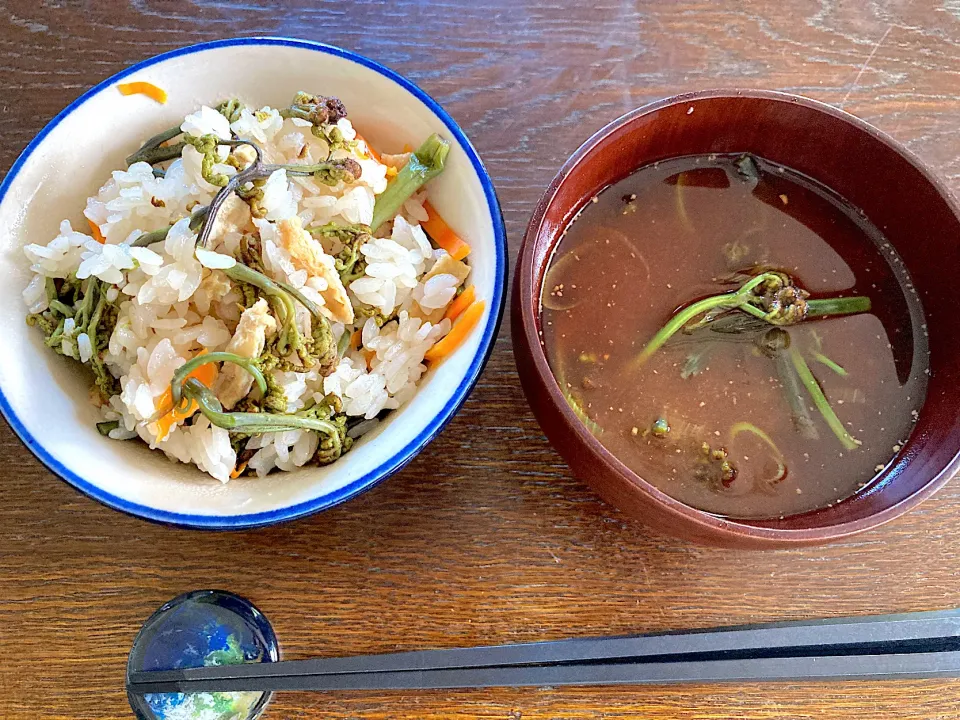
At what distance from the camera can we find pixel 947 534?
138cm

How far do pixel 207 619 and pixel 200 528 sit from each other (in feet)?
1.10

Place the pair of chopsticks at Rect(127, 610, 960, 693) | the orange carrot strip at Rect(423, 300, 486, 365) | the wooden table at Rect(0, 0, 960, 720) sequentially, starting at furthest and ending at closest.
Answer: the wooden table at Rect(0, 0, 960, 720) < the orange carrot strip at Rect(423, 300, 486, 365) < the pair of chopsticks at Rect(127, 610, 960, 693)

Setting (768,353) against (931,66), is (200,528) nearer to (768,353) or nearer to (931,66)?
(768,353)

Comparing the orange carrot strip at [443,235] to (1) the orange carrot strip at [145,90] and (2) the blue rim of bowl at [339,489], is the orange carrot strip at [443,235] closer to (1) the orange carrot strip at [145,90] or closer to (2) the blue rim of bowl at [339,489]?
(2) the blue rim of bowl at [339,489]

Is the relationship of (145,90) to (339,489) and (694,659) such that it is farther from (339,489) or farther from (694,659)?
(694,659)

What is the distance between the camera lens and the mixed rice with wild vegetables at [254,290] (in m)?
1.13

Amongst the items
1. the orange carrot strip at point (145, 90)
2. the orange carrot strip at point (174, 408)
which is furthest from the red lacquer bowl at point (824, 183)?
the orange carrot strip at point (145, 90)

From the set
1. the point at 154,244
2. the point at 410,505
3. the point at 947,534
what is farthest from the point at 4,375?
the point at 947,534

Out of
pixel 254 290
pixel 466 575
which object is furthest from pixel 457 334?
pixel 466 575

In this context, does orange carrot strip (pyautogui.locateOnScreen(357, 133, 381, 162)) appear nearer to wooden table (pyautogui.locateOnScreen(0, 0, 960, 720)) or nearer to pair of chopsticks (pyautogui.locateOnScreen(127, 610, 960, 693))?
wooden table (pyautogui.locateOnScreen(0, 0, 960, 720))

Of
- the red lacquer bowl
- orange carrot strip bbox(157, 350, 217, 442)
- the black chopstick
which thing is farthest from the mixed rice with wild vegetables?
the black chopstick

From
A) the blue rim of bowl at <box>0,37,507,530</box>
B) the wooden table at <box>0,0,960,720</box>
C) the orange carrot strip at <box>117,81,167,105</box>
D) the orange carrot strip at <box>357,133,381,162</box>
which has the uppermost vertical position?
the orange carrot strip at <box>117,81,167,105</box>

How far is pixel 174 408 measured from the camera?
114 centimetres

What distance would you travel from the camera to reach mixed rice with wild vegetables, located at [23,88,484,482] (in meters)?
1.13
